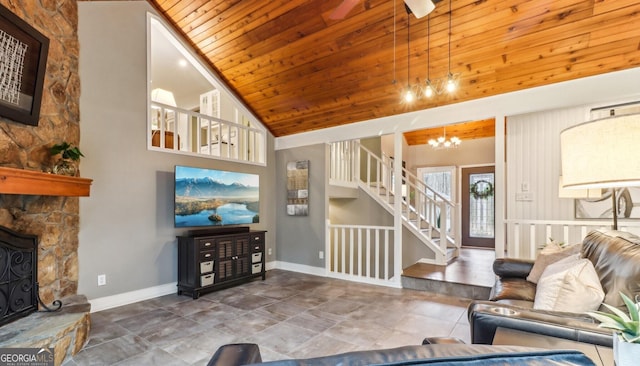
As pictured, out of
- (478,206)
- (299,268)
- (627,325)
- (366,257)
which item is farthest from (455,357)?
(478,206)

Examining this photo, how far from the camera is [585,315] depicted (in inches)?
58.7

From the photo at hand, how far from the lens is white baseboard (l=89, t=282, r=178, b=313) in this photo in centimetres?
341

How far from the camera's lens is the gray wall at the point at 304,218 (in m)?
5.24

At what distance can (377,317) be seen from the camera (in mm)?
3221

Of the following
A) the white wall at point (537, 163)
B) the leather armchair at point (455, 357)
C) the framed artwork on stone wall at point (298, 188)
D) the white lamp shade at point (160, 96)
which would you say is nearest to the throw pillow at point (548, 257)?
the white wall at point (537, 163)

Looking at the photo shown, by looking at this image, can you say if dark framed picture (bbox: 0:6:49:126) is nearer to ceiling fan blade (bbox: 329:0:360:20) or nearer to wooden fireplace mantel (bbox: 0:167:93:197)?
wooden fireplace mantel (bbox: 0:167:93:197)

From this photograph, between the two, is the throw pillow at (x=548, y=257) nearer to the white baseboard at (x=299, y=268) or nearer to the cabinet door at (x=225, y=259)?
the white baseboard at (x=299, y=268)

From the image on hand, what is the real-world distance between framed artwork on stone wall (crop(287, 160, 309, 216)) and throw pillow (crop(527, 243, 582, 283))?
3.51 metres

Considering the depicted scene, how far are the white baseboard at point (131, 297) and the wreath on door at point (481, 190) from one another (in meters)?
6.95

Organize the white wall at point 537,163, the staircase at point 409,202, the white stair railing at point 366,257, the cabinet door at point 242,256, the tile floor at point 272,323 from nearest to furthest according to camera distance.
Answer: the tile floor at point 272,323, the white wall at point 537,163, the cabinet door at point 242,256, the white stair railing at point 366,257, the staircase at point 409,202

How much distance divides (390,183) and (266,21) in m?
4.03

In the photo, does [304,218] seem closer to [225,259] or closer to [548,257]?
[225,259]

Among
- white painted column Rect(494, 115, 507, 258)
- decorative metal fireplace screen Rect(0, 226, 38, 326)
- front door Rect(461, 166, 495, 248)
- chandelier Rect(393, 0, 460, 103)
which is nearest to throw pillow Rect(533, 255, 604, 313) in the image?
chandelier Rect(393, 0, 460, 103)

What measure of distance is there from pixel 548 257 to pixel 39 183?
4.49 metres
